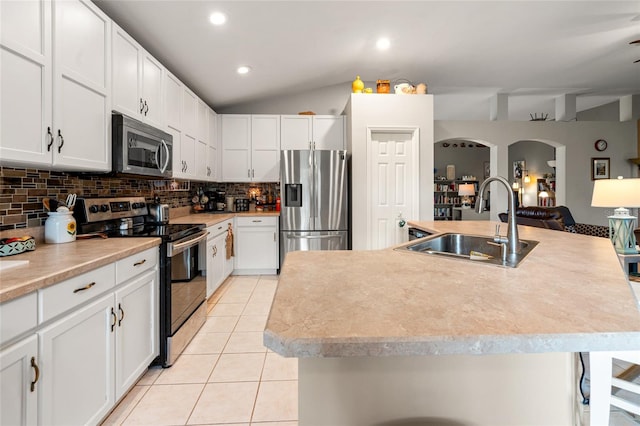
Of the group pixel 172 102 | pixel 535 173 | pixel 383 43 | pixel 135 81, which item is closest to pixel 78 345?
pixel 135 81

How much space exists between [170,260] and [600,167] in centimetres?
697

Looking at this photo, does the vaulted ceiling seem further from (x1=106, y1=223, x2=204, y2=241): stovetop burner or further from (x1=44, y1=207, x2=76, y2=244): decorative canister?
(x1=106, y1=223, x2=204, y2=241): stovetop burner

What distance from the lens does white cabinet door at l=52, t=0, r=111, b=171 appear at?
1.63m

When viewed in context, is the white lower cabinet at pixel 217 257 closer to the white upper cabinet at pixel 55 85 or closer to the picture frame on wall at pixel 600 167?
the white upper cabinet at pixel 55 85

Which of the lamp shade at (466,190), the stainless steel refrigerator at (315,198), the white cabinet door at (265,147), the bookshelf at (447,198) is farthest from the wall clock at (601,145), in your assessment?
the white cabinet door at (265,147)

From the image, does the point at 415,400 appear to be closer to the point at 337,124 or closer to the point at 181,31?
the point at 181,31

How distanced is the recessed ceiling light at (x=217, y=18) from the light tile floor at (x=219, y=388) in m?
2.68

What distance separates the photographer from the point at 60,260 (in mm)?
1379

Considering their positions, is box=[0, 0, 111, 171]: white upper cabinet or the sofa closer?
box=[0, 0, 111, 171]: white upper cabinet

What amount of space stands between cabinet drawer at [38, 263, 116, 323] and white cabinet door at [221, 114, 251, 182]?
3.21 meters

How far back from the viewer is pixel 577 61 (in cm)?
420

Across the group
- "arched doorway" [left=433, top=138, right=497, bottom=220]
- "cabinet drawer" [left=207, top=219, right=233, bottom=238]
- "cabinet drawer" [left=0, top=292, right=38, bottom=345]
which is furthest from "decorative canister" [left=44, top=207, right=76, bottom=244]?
"arched doorway" [left=433, top=138, right=497, bottom=220]

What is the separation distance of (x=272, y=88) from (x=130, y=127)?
2.71 meters

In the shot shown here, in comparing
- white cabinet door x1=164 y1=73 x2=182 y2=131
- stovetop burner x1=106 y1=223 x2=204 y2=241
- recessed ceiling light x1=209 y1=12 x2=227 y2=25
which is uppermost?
recessed ceiling light x1=209 y1=12 x2=227 y2=25
